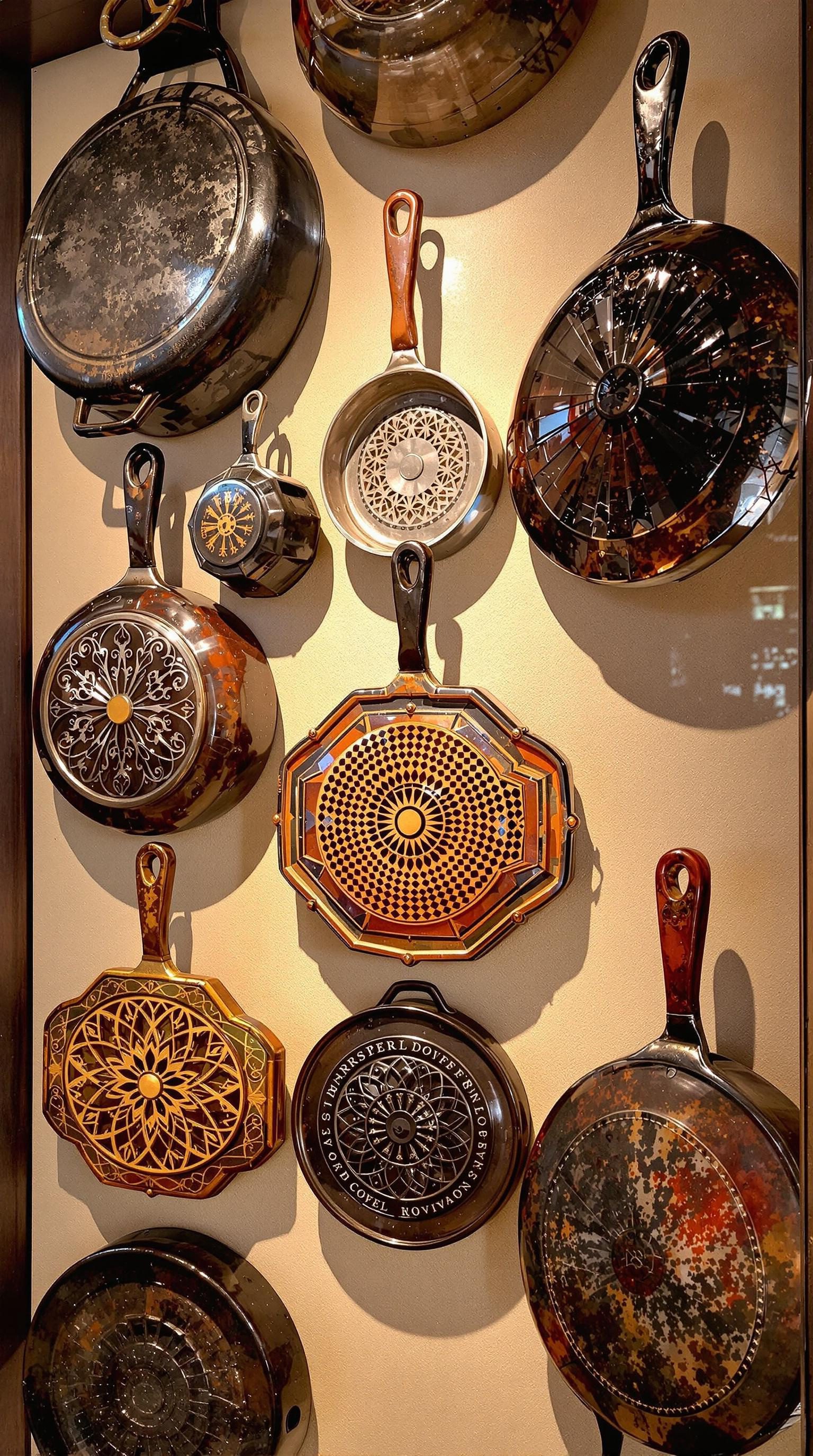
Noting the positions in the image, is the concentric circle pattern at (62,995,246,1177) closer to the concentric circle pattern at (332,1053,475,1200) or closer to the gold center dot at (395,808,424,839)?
the concentric circle pattern at (332,1053,475,1200)

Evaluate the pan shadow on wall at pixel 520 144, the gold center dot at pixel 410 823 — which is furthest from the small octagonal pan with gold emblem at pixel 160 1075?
the pan shadow on wall at pixel 520 144

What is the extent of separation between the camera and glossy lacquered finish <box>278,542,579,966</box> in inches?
45.9

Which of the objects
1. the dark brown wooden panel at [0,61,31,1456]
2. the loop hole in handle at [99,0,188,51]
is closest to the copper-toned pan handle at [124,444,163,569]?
the dark brown wooden panel at [0,61,31,1456]

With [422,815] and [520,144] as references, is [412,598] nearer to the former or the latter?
[422,815]

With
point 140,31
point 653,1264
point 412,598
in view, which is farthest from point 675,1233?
point 140,31

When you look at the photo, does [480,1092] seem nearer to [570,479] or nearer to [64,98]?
[570,479]

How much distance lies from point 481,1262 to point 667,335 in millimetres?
1039

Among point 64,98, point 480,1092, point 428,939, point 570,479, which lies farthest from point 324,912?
point 64,98

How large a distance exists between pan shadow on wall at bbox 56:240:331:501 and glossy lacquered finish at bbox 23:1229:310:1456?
1.02m

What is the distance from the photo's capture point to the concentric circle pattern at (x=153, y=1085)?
1338mm

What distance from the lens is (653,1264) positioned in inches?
39.8

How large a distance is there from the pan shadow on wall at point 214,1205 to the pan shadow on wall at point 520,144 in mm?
1150

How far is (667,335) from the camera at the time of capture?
104 cm

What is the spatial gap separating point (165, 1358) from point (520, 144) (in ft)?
5.11
